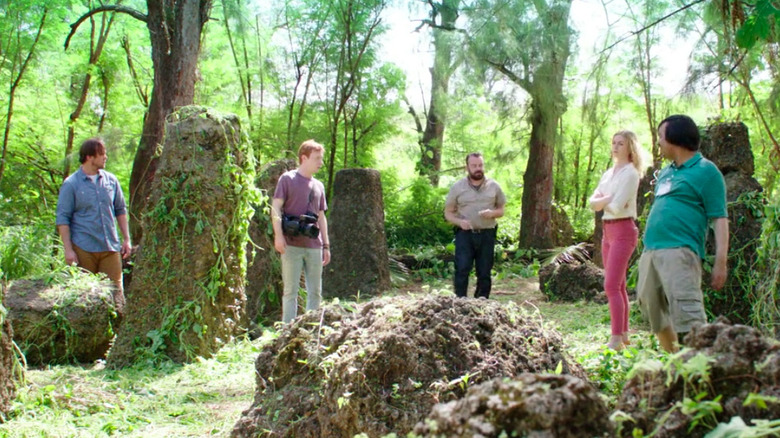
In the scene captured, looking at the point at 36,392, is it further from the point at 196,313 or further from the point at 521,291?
the point at 521,291

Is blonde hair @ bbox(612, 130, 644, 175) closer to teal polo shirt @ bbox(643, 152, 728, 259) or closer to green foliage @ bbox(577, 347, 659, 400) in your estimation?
teal polo shirt @ bbox(643, 152, 728, 259)

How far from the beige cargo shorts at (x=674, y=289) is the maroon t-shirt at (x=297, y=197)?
122 inches

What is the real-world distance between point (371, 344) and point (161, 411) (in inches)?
A: 76.9

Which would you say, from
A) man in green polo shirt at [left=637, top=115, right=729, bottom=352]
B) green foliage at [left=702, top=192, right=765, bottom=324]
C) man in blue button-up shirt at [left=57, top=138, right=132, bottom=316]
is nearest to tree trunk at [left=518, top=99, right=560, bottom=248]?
green foliage at [left=702, top=192, right=765, bottom=324]

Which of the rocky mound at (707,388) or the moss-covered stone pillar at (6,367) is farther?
the moss-covered stone pillar at (6,367)

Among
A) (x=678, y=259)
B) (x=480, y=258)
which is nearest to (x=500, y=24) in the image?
(x=480, y=258)

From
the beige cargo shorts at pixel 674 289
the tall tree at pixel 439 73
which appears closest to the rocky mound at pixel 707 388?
the beige cargo shorts at pixel 674 289

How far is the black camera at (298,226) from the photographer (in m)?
5.91

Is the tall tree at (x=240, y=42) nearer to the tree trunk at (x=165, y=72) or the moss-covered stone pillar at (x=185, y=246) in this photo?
the tree trunk at (x=165, y=72)

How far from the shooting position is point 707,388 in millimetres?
1707

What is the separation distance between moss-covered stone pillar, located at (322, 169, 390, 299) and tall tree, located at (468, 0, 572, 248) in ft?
13.1

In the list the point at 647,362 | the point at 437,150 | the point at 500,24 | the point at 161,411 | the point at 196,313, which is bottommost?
the point at 161,411

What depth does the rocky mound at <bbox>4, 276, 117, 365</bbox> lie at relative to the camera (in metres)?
5.75

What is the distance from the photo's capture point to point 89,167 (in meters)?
6.18
